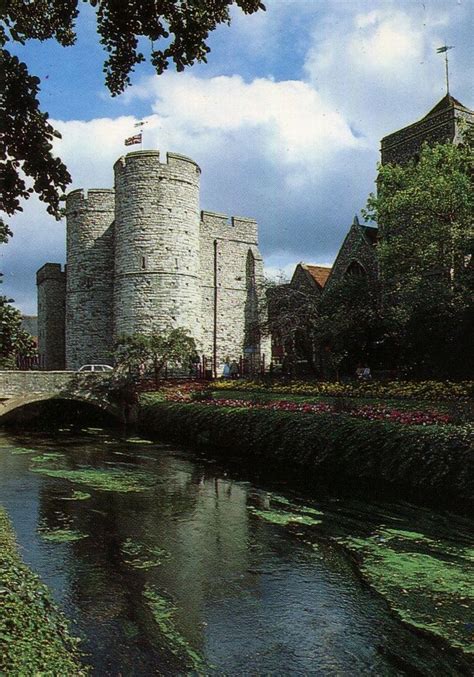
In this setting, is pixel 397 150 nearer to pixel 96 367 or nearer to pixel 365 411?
pixel 96 367

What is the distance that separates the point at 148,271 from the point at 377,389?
1651 cm

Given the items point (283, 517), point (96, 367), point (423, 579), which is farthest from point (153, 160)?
point (423, 579)

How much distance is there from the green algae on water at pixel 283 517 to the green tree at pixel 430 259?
11136mm

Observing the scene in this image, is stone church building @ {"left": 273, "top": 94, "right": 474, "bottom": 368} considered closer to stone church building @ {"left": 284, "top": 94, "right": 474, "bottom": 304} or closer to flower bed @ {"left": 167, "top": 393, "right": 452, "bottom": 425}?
stone church building @ {"left": 284, "top": 94, "right": 474, "bottom": 304}

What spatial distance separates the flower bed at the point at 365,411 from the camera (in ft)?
43.4

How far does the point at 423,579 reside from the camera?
24.4 feet

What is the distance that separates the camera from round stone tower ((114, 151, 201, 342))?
108 ft

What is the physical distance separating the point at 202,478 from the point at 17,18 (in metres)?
12.7

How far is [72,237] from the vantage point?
125 feet

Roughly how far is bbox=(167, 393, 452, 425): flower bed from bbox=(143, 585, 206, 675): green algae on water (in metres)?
7.77

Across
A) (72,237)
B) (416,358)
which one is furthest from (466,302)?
(72,237)

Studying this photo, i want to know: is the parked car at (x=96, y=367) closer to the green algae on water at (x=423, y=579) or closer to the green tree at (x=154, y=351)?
the green tree at (x=154, y=351)

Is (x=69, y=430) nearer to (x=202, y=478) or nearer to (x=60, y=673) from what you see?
(x=202, y=478)

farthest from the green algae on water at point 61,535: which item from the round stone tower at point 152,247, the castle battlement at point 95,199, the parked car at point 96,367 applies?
the castle battlement at point 95,199
